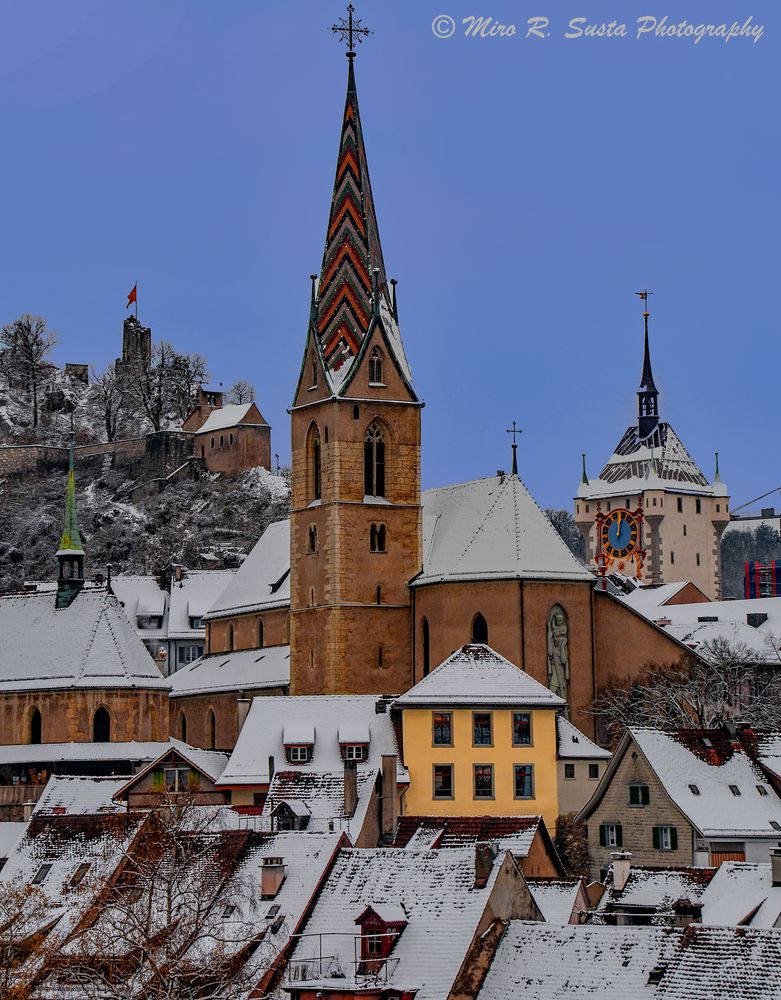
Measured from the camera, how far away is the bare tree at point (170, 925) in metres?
47.8

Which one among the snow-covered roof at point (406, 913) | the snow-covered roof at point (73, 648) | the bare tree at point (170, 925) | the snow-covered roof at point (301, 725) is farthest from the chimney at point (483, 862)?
the snow-covered roof at point (73, 648)

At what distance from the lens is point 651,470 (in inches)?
6978

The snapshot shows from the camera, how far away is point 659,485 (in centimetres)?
17562

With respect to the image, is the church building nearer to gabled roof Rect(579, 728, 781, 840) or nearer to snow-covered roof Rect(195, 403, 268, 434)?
gabled roof Rect(579, 728, 781, 840)

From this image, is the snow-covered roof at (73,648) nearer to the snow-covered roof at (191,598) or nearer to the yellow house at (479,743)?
the yellow house at (479,743)

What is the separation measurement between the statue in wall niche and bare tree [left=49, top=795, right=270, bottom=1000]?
1397 inches

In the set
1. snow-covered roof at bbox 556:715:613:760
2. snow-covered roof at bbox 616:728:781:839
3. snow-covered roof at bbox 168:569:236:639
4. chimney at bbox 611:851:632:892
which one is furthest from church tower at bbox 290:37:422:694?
snow-covered roof at bbox 168:569:236:639

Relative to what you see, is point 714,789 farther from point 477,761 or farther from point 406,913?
point 406,913

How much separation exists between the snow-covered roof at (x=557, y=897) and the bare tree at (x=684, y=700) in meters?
33.4

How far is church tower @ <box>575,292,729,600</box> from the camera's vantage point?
17225cm

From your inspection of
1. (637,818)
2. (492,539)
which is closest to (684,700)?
(492,539)

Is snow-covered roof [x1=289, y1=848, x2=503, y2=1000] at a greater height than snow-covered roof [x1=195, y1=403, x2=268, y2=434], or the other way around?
snow-covered roof [x1=195, y1=403, x2=268, y2=434]

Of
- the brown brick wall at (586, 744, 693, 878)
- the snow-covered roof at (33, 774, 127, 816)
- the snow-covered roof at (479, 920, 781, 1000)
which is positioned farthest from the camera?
the brown brick wall at (586, 744, 693, 878)

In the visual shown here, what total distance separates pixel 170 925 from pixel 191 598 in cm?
9704
